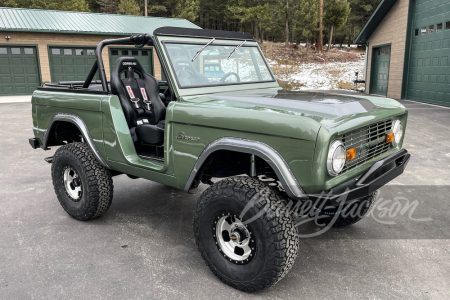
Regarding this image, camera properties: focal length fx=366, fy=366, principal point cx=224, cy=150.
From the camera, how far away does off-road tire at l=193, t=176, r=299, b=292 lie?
2.48m

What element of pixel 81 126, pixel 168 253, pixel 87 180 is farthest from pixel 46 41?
pixel 168 253

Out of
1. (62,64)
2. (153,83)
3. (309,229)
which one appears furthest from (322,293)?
(62,64)

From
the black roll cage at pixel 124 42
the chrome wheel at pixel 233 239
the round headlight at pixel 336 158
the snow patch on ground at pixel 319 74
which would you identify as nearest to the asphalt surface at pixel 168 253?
the chrome wheel at pixel 233 239

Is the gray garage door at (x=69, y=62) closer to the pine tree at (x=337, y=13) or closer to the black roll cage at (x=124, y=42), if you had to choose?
the black roll cage at (x=124, y=42)

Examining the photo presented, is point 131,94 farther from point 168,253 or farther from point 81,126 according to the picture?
point 168,253

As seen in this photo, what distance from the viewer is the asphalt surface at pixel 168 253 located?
2.75 metres

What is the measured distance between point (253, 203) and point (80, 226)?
226 centimetres

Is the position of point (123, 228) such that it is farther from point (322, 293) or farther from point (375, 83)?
point (375, 83)

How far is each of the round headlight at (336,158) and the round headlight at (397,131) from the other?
37.0 inches

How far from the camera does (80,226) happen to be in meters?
3.90

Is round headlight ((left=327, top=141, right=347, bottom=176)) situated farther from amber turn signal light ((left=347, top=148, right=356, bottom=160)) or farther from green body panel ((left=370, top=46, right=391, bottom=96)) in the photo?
green body panel ((left=370, top=46, right=391, bottom=96))

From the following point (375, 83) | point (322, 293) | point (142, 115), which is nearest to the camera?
point (322, 293)

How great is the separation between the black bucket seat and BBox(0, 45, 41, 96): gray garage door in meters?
17.7

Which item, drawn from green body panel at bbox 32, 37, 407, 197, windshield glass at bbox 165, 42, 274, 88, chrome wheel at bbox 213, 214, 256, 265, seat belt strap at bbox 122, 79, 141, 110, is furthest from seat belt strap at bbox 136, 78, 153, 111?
chrome wheel at bbox 213, 214, 256, 265
